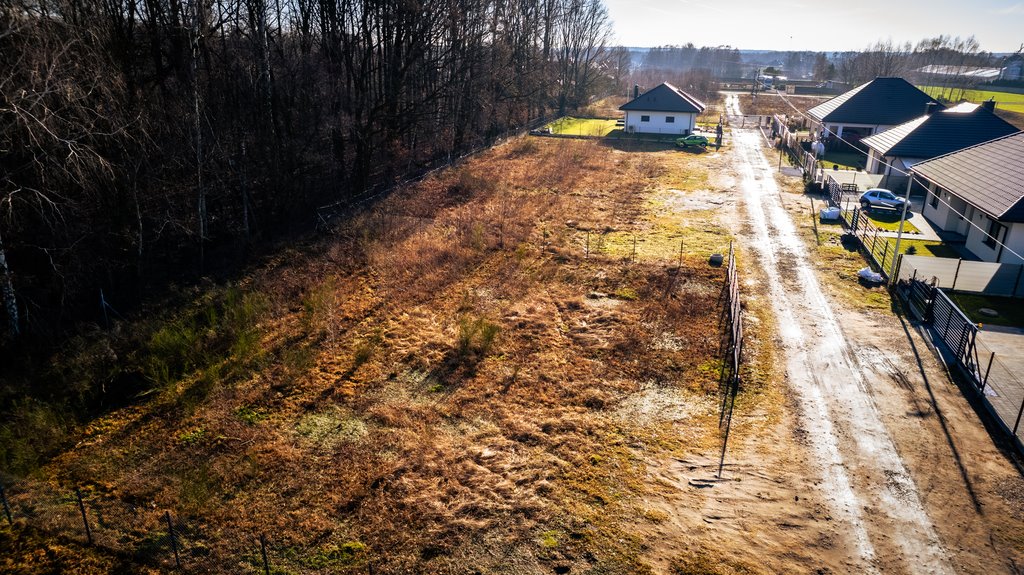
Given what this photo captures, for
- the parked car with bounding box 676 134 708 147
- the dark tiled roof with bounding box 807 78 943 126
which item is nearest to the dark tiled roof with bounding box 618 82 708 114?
the parked car with bounding box 676 134 708 147

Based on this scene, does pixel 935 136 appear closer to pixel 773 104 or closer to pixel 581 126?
pixel 581 126

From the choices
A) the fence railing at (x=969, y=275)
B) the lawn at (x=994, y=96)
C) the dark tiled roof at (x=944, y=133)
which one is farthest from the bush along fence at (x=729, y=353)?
the lawn at (x=994, y=96)

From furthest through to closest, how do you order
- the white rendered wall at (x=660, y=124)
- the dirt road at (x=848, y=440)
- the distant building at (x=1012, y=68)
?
1. the distant building at (x=1012, y=68)
2. the white rendered wall at (x=660, y=124)
3. the dirt road at (x=848, y=440)

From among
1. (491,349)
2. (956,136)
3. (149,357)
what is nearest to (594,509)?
(491,349)

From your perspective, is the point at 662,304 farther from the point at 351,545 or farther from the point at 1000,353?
the point at 351,545

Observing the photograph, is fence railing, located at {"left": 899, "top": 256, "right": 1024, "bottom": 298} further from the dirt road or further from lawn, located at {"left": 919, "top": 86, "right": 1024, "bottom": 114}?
lawn, located at {"left": 919, "top": 86, "right": 1024, "bottom": 114}

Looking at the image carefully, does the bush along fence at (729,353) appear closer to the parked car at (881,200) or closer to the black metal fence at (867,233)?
the black metal fence at (867,233)
